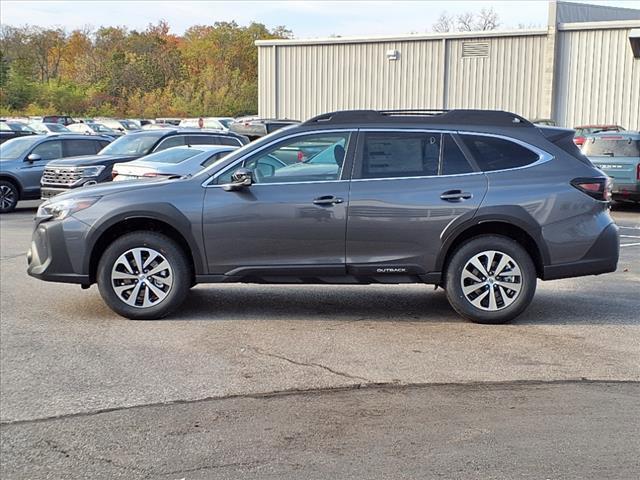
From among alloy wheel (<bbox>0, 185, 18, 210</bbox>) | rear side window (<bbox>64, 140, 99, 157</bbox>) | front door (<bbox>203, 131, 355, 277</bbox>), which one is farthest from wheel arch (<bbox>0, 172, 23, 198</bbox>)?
front door (<bbox>203, 131, 355, 277</bbox>)

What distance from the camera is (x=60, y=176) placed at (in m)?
16.8

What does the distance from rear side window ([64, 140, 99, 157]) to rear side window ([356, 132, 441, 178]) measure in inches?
530

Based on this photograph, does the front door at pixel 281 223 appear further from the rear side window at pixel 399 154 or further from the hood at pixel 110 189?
the hood at pixel 110 189

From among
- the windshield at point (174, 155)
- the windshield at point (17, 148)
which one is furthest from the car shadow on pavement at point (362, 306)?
the windshield at point (17, 148)

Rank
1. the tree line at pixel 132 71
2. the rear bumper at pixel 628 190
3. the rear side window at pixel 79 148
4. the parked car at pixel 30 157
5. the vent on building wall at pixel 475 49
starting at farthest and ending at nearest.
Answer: the tree line at pixel 132 71, the vent on building wall at pixel 475 49, the rear side window at pixel 79 148, the parked car at pixel 30 157, the rear bumper at pixel 628 190

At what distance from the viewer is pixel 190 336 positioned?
7207 mm

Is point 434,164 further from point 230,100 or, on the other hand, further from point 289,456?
point 230,100

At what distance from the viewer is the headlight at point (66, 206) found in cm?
777

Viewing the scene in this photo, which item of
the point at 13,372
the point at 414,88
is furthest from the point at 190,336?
the point at 414,88

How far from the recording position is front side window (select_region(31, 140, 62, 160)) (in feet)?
63.2

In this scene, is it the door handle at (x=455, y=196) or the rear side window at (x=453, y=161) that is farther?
the rear side window at (x=453, y=161)

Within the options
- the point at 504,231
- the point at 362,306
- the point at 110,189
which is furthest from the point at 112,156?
the point at 504,231

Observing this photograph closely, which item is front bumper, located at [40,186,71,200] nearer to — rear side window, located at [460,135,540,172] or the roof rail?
the roof rail

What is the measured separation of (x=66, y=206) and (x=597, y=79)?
1206 inches
